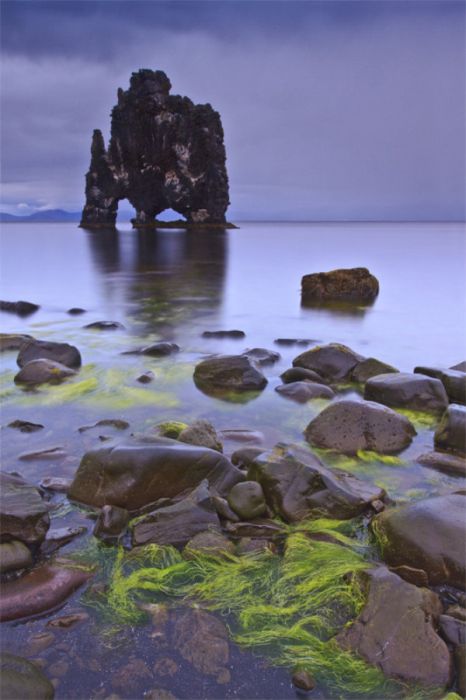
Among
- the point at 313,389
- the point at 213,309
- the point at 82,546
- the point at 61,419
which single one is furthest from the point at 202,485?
the point at 213,309

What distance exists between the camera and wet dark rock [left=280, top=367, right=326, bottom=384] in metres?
8.26

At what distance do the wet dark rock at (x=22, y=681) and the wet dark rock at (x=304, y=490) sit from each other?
2.18 metres

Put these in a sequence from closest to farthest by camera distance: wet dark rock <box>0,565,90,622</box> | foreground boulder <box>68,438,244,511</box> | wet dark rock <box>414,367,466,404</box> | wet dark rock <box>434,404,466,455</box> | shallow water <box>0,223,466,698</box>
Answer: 1. shallow water <box>0,223,466,698</box>
2. wet dark rock <box>0,565,90,622</box>
3. foreground boulder <box>68,438,244,511</box>
4. wet dark rock <box>434,404,466,455</box>
5. wet dark rock <box>414,367,466,404</box>

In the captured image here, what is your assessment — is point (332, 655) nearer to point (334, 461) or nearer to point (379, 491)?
point (379, 491)

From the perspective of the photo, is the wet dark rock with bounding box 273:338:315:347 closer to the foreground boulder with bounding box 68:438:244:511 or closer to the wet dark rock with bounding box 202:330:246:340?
the wet dark rock with bounding box 202:330:246:340

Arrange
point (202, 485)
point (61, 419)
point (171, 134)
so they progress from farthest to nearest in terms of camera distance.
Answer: point (171, 134)
point (61, 419)
point (202, 485)

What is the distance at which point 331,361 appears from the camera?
28.4ft

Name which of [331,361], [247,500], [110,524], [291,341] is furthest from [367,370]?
[110,524]

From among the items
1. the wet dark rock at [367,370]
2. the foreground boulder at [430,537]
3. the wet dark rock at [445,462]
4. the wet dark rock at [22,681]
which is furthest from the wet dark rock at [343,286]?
the wet dark rock at [22,681]

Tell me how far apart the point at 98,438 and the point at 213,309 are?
1081 cm

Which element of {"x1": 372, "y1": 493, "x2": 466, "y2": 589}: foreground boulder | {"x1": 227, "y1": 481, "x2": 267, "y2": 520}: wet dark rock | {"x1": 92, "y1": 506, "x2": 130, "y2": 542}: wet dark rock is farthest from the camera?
{"x1": 227, "y1": 481, "x2": 267, "y2": 520}: wet dark rock

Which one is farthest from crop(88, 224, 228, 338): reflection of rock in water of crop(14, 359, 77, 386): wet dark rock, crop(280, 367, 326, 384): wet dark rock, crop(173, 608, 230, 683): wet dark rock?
crop(173, 608, 230, 683): wet dark rock

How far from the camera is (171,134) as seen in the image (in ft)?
295

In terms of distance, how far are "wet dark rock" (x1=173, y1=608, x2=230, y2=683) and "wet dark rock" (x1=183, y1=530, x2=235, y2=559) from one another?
559 mm
